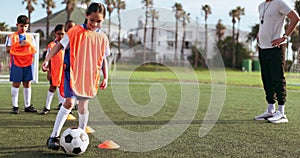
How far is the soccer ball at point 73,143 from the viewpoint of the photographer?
3.63 m

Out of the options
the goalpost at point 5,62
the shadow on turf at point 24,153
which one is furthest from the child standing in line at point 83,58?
the goalpost at point 5,62

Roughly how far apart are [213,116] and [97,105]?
2448 millimetres

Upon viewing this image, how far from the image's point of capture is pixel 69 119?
594cm

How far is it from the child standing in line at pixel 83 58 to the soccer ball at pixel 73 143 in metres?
0.13

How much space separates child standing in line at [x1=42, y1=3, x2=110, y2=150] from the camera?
3816 mm

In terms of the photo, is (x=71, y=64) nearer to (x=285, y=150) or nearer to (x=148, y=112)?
(x=285, y=150)

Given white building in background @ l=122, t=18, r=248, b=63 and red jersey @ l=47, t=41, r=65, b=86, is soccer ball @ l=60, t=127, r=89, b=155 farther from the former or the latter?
red jersey @ l=47, t=41, r=65, b=86

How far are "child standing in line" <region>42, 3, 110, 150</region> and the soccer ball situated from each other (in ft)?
0.41

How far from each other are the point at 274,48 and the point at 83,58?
11.7 feet

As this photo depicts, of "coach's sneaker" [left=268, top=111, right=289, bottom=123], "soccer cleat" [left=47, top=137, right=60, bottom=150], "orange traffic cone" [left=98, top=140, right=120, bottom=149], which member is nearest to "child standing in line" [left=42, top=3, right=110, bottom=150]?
"soccer cleat" [left=47, top=137, right=60, bottom=150]

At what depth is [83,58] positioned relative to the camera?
384 cm

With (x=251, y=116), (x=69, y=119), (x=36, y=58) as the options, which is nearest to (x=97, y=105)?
(x=69, y=119)

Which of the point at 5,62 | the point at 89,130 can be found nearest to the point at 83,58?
the point at 89,130

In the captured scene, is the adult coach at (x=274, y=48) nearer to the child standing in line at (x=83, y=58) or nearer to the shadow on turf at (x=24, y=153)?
the child standing in line at (x=83, y=58)
